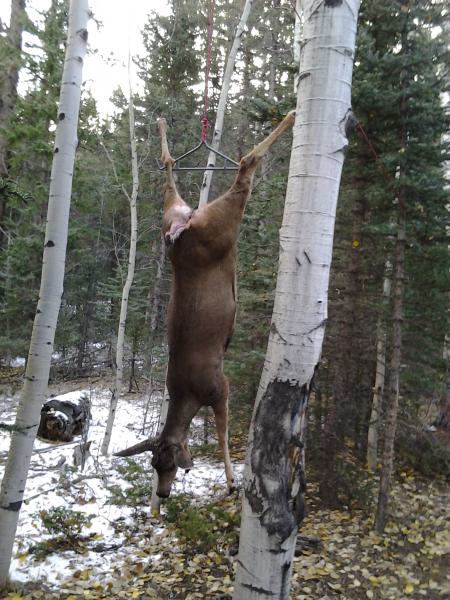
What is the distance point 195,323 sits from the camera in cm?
216

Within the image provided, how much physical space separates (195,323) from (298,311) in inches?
20.2

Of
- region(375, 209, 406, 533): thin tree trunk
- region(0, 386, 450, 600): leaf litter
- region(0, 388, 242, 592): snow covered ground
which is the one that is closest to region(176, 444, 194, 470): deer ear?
region(0, 386, 450, 600): leaf litter

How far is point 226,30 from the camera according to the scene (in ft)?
41.0

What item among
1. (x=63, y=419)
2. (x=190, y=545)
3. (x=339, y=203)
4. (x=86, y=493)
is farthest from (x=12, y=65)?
(x=190, y=545)

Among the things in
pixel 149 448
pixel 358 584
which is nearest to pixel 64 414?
pixel 358 584

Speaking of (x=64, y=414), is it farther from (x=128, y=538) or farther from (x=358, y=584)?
(x=358, y=584)

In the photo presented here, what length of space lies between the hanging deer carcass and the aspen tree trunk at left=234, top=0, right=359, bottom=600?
30cm

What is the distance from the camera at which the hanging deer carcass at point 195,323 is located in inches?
85.3

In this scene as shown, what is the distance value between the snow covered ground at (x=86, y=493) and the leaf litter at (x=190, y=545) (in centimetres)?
2

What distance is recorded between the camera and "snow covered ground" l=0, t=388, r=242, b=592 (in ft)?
18.2

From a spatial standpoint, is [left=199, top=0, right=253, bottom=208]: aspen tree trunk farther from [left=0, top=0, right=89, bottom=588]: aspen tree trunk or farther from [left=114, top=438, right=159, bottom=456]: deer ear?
[left=114, top=438, right=159, bottom=456]: deer ear

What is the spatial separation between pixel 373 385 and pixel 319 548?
461 cm

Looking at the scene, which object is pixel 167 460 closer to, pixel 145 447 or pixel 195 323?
pixel 145 447

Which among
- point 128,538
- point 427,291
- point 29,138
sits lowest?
point 128,538
